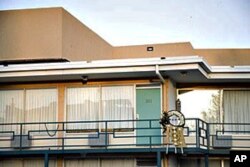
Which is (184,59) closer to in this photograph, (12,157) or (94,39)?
(12,157)

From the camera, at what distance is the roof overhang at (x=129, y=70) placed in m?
17.6

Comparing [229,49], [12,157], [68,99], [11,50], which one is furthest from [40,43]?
[229,49]

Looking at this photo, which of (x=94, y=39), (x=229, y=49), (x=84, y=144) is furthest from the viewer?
(x=229, y=49)

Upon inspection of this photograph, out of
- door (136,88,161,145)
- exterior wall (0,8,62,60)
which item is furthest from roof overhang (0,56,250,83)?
exterior wall (0,8,62,60)

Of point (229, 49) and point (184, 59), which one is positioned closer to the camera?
point (184, 59)

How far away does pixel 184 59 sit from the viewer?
17453 millimetres

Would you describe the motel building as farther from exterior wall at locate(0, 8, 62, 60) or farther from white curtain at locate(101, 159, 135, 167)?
exterior wall at locate(0, 8, 62, 60)

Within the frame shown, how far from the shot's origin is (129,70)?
1794 centimetres

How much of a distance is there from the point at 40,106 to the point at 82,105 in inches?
54.7

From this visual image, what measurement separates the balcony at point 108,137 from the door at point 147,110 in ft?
0.07

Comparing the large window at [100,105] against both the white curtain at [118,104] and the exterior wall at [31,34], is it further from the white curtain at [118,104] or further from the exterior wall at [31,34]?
the exterior wall at [31,34]

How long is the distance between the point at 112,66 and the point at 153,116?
2.02 m

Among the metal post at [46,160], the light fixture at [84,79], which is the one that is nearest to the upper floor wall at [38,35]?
the light fixture at [84,79]

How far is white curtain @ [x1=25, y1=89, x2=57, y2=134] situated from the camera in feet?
63.0
